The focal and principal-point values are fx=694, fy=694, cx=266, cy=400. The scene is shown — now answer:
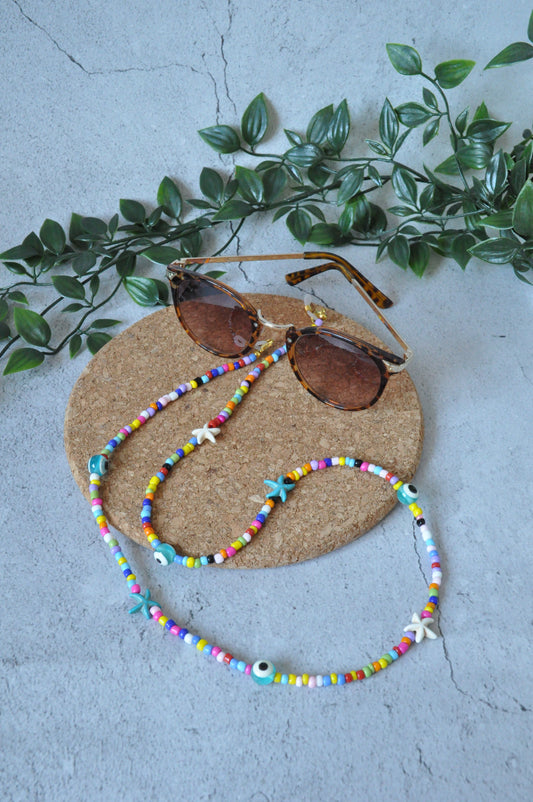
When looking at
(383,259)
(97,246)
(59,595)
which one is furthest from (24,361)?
(383,259)

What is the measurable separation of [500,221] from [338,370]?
29cm

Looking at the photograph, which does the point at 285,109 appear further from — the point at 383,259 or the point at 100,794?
the point at 100,794

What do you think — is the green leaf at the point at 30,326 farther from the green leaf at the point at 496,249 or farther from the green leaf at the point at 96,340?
the green leaf at the point at 496,249

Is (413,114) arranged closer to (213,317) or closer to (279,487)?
(213,317)

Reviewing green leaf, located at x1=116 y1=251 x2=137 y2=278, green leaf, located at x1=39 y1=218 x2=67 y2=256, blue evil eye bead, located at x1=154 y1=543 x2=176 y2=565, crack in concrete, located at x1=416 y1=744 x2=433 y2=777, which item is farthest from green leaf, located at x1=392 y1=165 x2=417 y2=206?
crack in concrete, located at x1=416 y1=744 x2=433 y2=777

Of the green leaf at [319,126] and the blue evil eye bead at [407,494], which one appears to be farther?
the green leaf at [319,126]

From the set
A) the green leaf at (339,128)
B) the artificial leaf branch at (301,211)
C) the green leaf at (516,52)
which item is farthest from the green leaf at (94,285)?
the green leaf at (516,52)

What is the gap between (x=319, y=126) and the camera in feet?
3.60

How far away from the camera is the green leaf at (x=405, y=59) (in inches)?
38.6

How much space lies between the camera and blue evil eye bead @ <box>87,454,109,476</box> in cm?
85

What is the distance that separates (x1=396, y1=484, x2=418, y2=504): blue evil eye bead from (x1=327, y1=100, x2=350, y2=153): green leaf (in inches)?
22.1

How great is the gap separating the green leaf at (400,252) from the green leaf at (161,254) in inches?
13.1

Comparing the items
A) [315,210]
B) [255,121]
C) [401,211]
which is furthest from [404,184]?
[255,121]

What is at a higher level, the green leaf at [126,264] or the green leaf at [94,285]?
the green leaf at [126,264]
